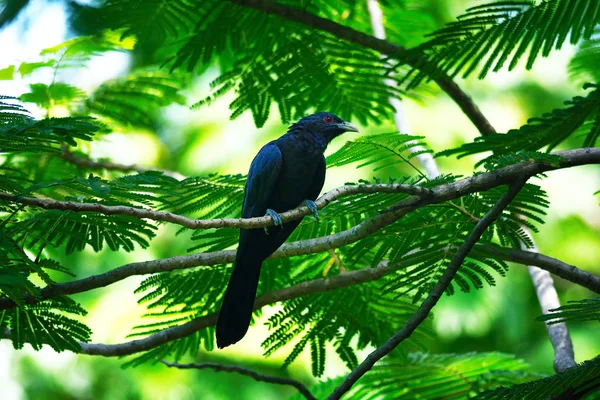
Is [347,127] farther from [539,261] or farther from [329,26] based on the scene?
[539,261]

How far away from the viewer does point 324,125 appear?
5.83m

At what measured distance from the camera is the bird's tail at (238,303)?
189 inches

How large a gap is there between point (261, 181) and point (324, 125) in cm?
90

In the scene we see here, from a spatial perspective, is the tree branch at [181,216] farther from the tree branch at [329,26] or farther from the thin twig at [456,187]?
the tree branch at [329,26]

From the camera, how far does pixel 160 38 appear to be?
17.1ft

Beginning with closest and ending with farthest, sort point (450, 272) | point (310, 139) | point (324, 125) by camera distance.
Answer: point (450, 272) → point (310, 139) → point (324, 125)

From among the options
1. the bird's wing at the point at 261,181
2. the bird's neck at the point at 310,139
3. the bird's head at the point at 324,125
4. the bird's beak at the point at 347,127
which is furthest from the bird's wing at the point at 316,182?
the bird's beak at the point at 347,127

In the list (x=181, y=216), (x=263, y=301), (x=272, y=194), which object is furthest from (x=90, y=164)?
(x=181, y=216)

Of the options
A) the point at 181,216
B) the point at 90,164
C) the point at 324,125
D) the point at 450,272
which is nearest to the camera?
the point at 181,216

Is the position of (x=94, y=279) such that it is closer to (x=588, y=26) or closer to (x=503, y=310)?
(x=588, y=26)

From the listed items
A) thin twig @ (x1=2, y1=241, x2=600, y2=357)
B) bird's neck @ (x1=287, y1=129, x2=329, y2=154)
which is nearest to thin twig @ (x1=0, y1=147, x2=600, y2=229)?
thin twig @ (x1=2, y1=241, x2=600, y2=357)

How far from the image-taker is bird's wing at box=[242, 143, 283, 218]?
16.8 ft

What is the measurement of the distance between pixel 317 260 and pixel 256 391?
6.90 meters

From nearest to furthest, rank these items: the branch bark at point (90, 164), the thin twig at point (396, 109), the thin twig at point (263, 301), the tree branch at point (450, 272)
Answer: the tree branch at point (450, 272)
the thin twig at point (263, 301)
the thin twig at point (396, 109)
the branch bark at point (90, 164)
